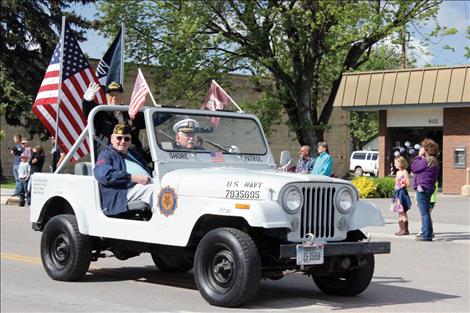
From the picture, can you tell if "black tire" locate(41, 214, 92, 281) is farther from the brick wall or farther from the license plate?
the brick wall

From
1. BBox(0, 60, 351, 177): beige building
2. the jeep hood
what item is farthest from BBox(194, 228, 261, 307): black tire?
BBox(0, 60, 351, 177): beige building

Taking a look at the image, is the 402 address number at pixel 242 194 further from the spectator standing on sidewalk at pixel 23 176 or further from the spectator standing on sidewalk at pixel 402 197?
the spectator standing on sidewalk at pixel 23 176

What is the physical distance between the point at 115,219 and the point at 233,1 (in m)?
27.1

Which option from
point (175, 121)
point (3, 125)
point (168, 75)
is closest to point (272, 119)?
point (168, 75)

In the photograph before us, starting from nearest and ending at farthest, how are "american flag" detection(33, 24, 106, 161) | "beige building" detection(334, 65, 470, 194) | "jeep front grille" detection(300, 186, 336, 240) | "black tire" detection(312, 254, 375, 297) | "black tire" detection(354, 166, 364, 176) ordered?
1. "jeep front grille" detection(300, 186, 336, 240)
2. "black tire" detection(312, 254, 375, 297)
3. "american flag" detection(33, 24, 106, 161)
4. "beige building" detection(334, 65, 470, 194)
5. "black tire" detection(354, 166, 364, 176)

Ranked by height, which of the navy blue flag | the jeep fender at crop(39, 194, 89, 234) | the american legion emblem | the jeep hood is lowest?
the jeep fender at crop(39, 194, 89, 234)

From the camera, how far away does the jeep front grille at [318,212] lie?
7863 mm

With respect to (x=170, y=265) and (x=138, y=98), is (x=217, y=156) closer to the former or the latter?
(x=138, y=98)

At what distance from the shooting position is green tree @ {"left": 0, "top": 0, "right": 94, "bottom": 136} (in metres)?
35.4

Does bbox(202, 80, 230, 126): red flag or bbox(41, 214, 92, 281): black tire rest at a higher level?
bbox(202, 80, 230, 126): red flag

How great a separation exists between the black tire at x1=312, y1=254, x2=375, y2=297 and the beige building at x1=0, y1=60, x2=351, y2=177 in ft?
102

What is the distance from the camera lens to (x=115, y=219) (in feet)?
29.2

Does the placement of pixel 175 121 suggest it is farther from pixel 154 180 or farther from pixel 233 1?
pixel 233 1

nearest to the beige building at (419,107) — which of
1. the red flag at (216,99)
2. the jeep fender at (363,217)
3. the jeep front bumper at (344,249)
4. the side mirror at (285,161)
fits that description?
the red flag at (216,99)
